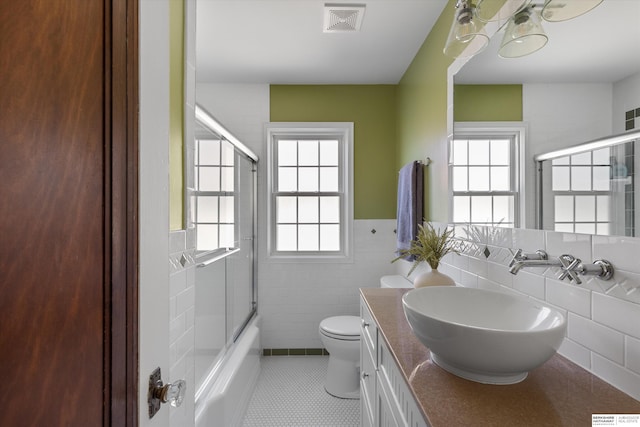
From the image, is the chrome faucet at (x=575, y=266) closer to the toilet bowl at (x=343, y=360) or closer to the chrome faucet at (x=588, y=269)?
the chrome faucet at (x=588, y=269)

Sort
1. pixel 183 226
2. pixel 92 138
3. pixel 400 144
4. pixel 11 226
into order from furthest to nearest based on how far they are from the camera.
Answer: pixel 400 144, pixel 183 226, pixel 92 138, pixel 11 226

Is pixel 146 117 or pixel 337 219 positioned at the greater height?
pixel 146 117

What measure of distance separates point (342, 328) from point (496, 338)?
69.4 inches

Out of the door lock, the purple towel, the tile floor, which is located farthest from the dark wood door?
the purple towel

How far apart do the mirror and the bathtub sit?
158 cm

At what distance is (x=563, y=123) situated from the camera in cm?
102

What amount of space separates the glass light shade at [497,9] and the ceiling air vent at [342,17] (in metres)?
0.85

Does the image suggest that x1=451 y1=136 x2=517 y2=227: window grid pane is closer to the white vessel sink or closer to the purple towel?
the white vessel sink

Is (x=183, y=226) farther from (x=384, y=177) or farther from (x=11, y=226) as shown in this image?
(x=384, y=177)

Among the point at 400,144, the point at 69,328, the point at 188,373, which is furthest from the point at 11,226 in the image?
the point at 400,144

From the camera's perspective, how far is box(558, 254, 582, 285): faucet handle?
2.86 ft

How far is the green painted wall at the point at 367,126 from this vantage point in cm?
307

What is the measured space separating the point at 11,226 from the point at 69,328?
6.4 inches

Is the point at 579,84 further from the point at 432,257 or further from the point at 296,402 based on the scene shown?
the point at 296,402
